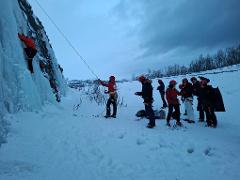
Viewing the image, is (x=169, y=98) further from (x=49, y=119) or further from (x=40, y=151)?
(x=40, y=151)

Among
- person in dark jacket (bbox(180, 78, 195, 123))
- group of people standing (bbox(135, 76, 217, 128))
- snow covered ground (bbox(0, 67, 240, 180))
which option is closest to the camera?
snow covered ground (bbox(0, 67, 240, 180))

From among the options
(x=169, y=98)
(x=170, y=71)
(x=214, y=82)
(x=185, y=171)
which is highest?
(x=170, y=71)

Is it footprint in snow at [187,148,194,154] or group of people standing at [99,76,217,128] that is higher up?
group of people standing at [99,76,217,128]

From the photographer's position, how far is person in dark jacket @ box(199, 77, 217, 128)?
37.3 feet

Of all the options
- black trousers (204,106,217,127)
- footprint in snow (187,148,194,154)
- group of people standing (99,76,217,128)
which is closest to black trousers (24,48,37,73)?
group of people standing (99,76,217,128)

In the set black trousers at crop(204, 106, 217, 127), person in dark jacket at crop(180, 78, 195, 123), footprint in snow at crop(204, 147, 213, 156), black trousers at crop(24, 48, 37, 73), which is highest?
black trousers at crop(24, 48, 37, 73)

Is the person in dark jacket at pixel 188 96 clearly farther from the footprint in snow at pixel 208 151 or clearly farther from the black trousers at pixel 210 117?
the footprint in snow at pixel 208 151

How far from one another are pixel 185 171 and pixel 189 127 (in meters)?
4.88

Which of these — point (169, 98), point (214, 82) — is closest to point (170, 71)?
point (214, 82)

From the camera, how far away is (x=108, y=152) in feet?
23.9

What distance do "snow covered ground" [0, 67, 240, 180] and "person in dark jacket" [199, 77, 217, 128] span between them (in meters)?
1.24

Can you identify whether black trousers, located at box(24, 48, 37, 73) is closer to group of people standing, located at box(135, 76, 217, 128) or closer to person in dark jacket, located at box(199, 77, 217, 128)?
group of people standing, located at box(135, 76, 217, 128)

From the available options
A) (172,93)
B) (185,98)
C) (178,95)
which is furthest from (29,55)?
(185,98)

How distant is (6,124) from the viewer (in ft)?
23.7
